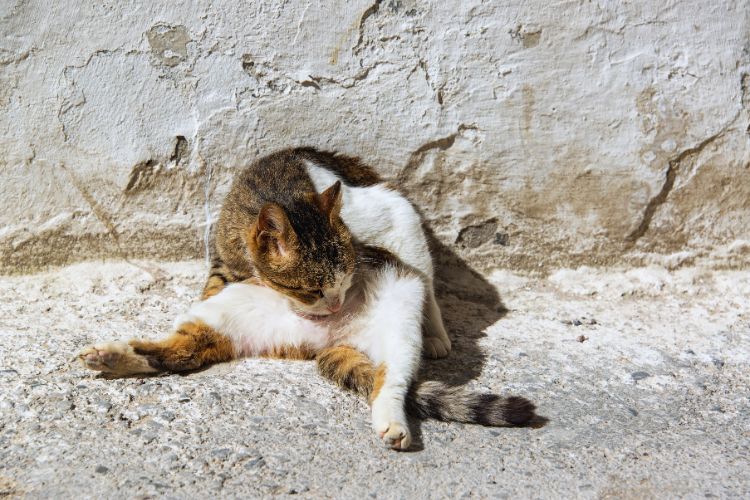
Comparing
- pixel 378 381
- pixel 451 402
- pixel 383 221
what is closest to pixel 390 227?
pixel 383 221

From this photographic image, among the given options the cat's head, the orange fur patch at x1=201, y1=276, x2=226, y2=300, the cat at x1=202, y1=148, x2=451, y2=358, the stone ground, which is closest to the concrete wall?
the cat at x1=202, y1=148, x2=451, y2=358

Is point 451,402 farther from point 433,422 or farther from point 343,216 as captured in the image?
point 343,216

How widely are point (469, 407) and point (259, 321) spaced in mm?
1061

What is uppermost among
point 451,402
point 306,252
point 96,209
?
point 306,252

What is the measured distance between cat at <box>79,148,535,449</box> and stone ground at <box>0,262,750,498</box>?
0.29 feet

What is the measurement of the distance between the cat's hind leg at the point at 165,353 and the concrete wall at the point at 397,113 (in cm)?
93

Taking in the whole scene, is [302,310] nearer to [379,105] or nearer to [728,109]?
[379,105]

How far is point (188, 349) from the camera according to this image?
3.36 metres

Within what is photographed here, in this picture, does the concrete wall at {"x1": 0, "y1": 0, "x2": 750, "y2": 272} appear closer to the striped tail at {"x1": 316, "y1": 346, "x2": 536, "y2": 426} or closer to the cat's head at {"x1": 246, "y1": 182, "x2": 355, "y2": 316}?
the cat's head at {"x1": 246, "y1": 182, "x2": 355, "y2": 316}

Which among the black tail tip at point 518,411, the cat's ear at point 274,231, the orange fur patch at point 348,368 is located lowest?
the orange fur patch at point 348,368

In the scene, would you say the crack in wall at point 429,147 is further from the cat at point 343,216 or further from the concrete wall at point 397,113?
the cat at point 343,216

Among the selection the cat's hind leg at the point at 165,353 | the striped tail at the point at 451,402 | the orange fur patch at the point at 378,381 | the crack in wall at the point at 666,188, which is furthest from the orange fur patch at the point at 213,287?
the crack in wall at the point at 666,188

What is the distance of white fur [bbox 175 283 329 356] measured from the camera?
137 inches

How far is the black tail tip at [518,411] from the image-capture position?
118 inches
